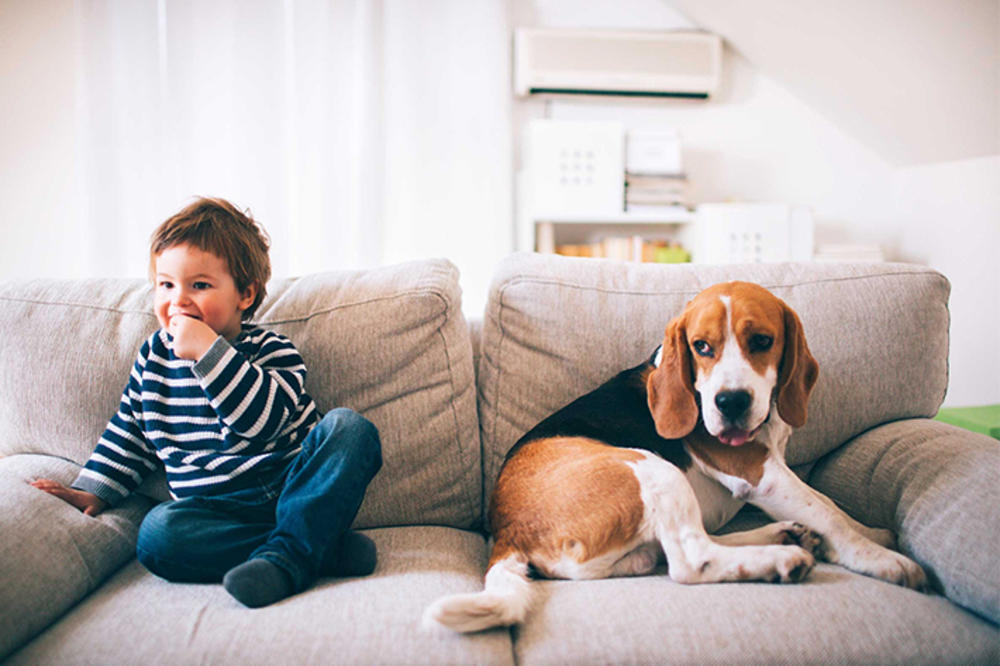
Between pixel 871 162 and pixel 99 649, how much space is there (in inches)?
159

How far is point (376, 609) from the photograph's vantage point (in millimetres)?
998

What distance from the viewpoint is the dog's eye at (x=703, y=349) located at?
3.89 feet

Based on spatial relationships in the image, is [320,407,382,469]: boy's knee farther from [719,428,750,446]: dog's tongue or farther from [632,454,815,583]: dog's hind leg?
[719,428,750,446]: dog's tongue

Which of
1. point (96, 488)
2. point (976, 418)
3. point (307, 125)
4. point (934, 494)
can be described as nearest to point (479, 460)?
point (96, 488)

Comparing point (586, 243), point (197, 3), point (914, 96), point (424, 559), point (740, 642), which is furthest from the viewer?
point (586, 243)

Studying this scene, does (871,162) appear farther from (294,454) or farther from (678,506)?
(294,454)

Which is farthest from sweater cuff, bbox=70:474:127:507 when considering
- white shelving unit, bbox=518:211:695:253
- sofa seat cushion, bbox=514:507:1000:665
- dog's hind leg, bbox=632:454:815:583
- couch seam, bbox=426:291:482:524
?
white shelving unit, bbox=518:211:695:253

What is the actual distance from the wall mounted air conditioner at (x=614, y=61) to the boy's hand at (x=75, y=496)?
2.71 meters

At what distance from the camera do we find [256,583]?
1005 mm

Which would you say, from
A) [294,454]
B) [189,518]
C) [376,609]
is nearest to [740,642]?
[376,609]

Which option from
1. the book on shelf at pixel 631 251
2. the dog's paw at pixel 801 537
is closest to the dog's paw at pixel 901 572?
the dog's paw at pixel 801 537

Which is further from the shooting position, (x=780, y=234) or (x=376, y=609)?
(x=780, y=234)

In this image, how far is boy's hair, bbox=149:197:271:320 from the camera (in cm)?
131

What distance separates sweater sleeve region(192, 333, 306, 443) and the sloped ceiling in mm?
2769
